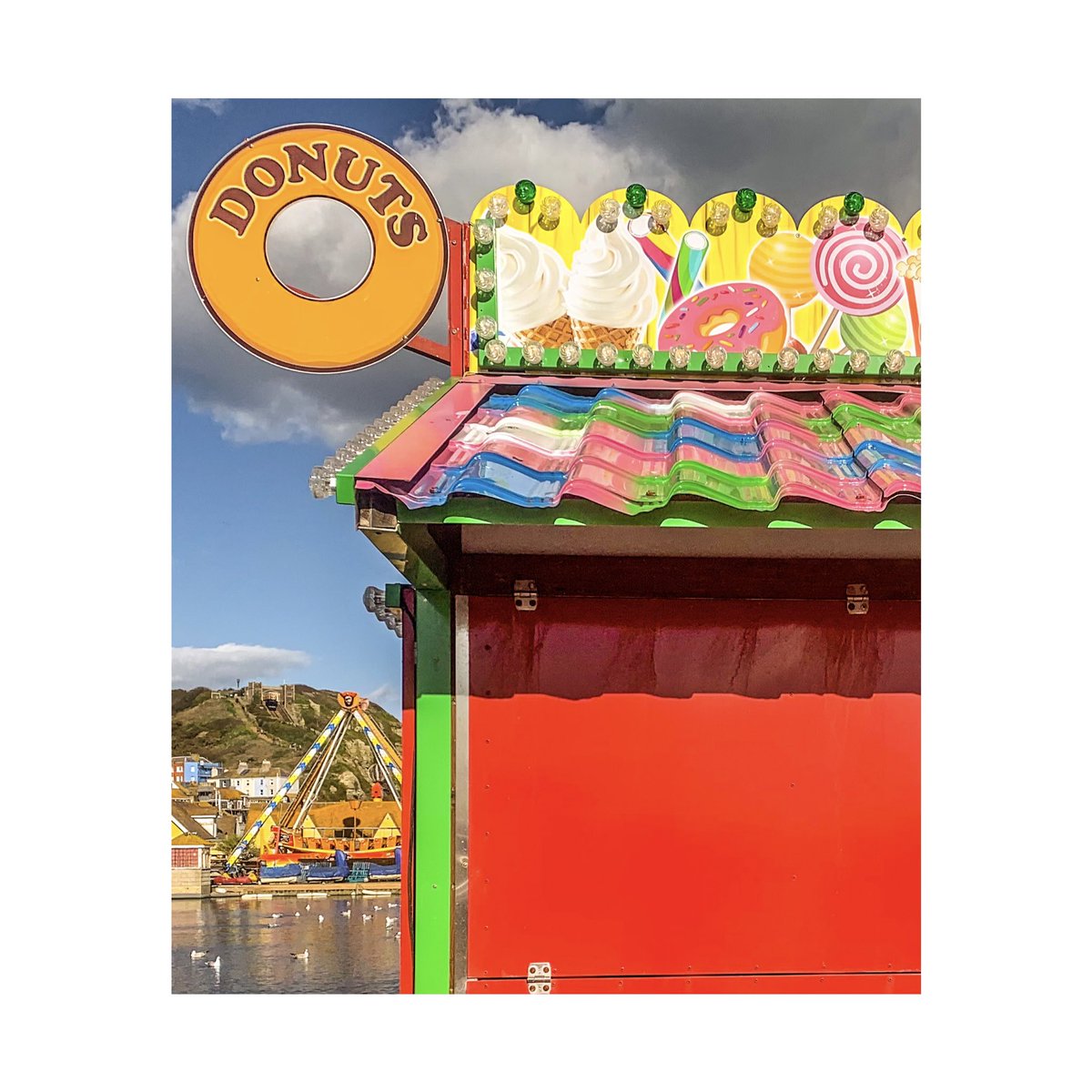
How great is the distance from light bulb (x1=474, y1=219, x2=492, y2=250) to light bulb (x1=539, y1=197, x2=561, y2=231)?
190 mm

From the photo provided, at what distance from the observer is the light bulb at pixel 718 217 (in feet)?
10.6

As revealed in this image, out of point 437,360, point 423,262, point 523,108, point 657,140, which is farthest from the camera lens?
point 657,140

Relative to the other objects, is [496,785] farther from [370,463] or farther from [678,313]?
[678,313]

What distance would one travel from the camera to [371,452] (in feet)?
8.03

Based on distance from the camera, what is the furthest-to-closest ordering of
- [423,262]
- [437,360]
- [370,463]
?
[437,360] < [423,262] < [370,463]

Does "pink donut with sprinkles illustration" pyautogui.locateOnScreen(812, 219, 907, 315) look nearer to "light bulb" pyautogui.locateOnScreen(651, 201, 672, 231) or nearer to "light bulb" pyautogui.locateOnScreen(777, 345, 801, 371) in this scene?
"light bulb" pyautogui.locateOnScreen(777, 345, 801, 371)

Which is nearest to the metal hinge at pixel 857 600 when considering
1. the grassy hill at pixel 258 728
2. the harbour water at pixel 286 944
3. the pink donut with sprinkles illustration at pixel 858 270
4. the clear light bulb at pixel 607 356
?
the pink donut with sprinkles illustration at pixel 858 270

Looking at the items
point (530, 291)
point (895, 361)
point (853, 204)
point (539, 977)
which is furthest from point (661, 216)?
point (539, 977)

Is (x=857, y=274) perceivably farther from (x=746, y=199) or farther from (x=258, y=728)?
(x=258, y=728)

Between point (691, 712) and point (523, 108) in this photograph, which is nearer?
point (691, 712)

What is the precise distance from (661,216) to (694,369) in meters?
0.60

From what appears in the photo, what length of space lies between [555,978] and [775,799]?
941 mm

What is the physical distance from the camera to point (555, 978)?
2918 mm

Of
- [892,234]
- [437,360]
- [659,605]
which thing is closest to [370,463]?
[437,360]
